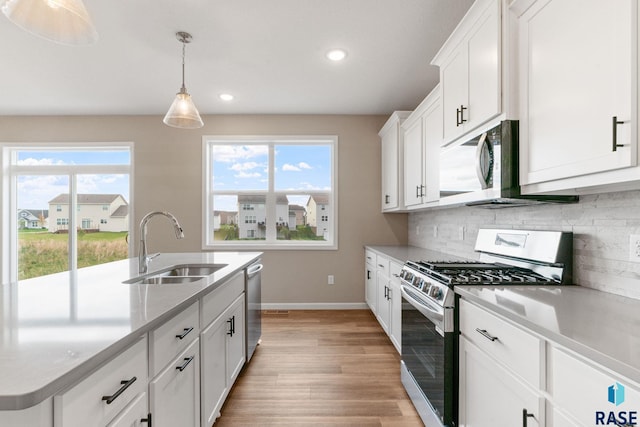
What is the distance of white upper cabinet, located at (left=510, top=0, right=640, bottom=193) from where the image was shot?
101 cm

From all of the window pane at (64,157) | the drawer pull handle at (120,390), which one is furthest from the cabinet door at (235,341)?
the window pane at (64,157)

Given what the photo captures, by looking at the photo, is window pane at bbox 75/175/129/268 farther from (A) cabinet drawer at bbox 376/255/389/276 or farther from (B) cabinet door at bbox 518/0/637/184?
(B) cabinet door at bbox 518/0/637/184

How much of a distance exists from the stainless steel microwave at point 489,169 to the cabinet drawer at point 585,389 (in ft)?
2.70

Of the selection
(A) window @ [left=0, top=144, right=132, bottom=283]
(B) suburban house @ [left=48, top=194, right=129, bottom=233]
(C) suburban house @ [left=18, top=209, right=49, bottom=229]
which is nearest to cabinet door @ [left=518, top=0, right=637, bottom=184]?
(A) window @ [left=0, top=144, right=132, bottom=283]

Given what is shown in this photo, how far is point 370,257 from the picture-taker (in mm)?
3949

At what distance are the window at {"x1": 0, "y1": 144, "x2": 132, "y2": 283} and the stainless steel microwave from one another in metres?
4.17

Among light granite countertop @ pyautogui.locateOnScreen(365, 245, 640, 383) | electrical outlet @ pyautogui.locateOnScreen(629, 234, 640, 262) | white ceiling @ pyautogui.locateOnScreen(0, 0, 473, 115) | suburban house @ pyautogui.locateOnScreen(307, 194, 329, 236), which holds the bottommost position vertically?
light granite countertop @ pyautogui.locateOnScreen(365, 245, 640, 383)

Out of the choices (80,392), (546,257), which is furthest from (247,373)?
(546,257)

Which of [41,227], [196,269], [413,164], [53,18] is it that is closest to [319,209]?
[413,164]

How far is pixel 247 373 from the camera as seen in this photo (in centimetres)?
252

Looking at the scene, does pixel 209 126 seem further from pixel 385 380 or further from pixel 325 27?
pixel 385 380

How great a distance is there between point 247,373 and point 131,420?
A: 1.65m

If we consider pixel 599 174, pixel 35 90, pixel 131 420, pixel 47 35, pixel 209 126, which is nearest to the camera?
pixel 131 420

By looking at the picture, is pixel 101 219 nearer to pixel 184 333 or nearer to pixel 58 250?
pixel 58 250
